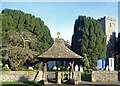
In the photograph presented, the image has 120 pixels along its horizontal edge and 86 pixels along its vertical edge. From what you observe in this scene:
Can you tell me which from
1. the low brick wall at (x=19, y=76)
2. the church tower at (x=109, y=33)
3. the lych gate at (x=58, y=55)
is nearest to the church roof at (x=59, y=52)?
the lych gate at (x=58, y=55)

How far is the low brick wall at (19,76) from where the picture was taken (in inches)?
793

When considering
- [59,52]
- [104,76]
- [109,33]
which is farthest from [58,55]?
[109,33]

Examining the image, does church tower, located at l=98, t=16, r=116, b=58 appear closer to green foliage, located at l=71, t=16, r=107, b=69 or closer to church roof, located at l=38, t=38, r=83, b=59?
green foliage, located at l=71, t=16, r=107, b=69

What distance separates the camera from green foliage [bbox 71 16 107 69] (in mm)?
38812

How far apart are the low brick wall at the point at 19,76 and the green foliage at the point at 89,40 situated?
1854 centimetres

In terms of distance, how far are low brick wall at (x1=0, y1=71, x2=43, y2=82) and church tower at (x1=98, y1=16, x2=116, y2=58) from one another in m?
33.5

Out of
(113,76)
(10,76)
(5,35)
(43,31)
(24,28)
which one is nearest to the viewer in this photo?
(10,76)

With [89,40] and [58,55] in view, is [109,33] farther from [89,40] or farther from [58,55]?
[58,55]

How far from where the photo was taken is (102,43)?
42250 millimetres

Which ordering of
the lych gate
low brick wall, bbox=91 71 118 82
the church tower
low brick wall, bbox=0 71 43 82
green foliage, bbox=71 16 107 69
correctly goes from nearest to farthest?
the lych gate → low brick wall, bbox=0 71 43 82 → low brick wall, bbox=91 71 118 82 → green foliage, bbox=71 16 107 69 → the church tower

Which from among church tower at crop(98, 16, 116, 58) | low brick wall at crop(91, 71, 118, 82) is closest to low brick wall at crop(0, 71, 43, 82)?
low brick wall at crop(91, 71, 118, 82)

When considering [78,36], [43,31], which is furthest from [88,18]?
[43,31]

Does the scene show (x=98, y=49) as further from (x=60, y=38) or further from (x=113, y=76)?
(x=60, y=38)

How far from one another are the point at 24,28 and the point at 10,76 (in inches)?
766
